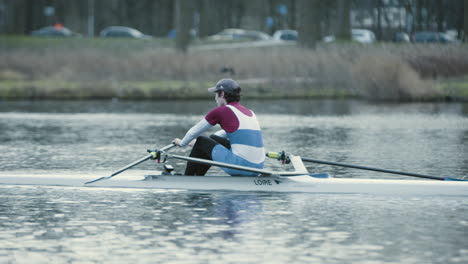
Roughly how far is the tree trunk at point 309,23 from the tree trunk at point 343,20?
5765 millimetres

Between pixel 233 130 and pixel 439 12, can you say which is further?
pixel 439 12

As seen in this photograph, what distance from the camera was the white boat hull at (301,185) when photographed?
458 inches

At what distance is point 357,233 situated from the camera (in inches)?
361

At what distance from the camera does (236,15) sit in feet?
281

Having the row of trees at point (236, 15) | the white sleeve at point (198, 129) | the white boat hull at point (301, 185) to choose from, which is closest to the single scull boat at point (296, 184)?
the white boat hull at point (301, 185)

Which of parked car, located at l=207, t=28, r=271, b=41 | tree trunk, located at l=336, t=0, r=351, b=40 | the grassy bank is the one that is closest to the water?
the grassy bank

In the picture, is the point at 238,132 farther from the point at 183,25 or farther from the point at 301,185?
the point at 183,25

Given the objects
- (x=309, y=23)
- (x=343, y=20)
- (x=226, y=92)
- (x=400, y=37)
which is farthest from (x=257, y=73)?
(x=226, y=92)

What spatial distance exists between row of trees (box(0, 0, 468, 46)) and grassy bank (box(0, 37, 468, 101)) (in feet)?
18.6

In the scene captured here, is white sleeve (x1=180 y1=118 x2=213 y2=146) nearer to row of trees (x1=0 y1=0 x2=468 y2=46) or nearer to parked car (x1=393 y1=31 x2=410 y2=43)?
row of trees (x1=0 y1=0 x2=468 y2=46)

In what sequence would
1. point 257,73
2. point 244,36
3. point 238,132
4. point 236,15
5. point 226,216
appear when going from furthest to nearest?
point 236,15, point 244,36, point 257,73, point 238,132, point 226,216

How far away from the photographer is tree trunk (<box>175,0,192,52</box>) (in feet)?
155

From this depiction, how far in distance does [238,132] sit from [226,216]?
1785mm

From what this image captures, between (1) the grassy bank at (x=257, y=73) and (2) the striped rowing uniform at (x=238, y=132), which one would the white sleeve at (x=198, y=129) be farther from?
(1) the grassy bank at (x=257, y=73)
